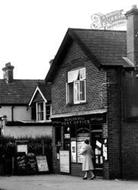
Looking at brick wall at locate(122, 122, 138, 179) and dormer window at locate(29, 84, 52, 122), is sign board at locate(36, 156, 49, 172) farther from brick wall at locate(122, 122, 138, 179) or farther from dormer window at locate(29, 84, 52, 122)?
dormer window at locate(29, 84, 52, 122)

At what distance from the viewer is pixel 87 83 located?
23141 mm

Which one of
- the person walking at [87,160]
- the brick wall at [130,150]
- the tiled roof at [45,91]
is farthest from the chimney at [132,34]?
the tiled roof at [45,91]

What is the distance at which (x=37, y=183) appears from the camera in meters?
20.3

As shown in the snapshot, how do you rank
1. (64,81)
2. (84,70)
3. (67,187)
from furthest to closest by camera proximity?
1. (64,81)
2. (84,70)
3. (67,187)

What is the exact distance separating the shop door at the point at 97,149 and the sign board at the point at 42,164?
4383 mm

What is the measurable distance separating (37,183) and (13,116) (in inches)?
814

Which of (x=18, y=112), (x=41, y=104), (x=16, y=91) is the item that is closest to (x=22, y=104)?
(x=18, y=112)

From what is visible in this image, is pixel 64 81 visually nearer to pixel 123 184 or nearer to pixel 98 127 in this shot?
pixel 98 127

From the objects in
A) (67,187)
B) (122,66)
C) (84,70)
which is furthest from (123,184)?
(84,70)

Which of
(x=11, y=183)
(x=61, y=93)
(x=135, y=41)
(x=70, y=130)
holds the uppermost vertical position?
(x=135, y=41)

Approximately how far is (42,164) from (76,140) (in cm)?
301

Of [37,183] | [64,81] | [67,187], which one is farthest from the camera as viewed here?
[64,81]

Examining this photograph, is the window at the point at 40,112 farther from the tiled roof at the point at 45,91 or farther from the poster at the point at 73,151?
the poster at the point at 73,151

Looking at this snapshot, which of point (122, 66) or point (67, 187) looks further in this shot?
point (122, 66)
